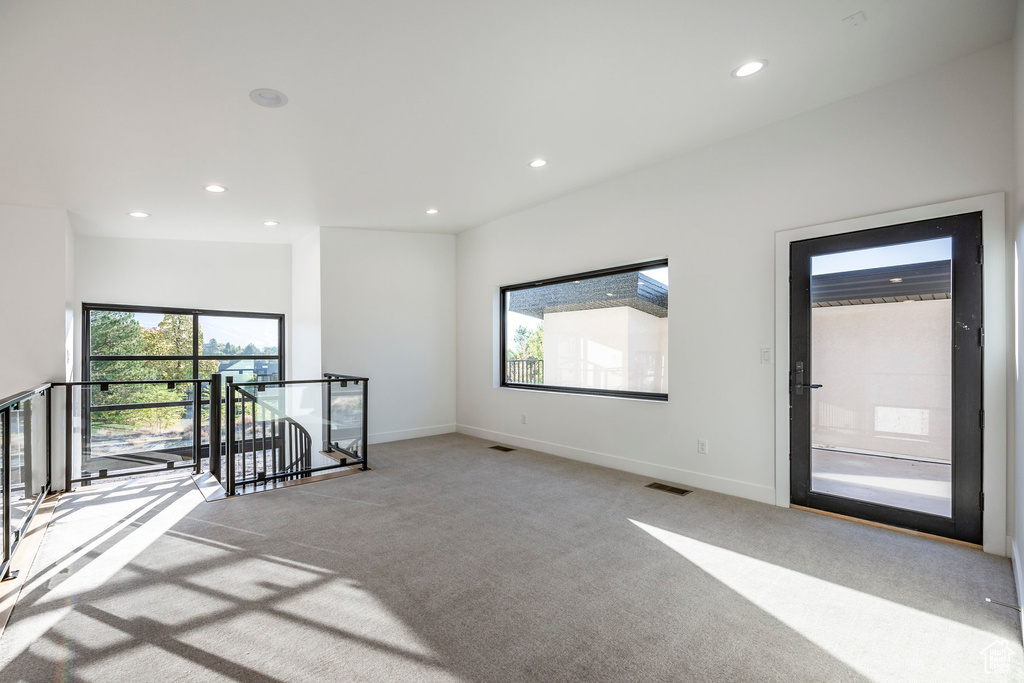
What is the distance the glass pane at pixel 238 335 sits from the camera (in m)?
6.67

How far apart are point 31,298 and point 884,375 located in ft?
23.3

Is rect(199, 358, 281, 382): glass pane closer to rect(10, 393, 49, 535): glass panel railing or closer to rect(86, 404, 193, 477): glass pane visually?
rect(86, 404, 193, 477): glass pane

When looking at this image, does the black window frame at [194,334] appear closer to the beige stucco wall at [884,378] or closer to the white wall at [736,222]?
the white wall at [736,222]

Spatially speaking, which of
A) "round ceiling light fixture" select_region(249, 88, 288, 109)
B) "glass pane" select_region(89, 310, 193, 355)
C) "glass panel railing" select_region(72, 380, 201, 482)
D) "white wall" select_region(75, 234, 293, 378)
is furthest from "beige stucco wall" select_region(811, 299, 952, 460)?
"glass pane" select_region(89, 310, 193, 355)

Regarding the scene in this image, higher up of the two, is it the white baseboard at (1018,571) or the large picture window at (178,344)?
the large picture window at (178,344)

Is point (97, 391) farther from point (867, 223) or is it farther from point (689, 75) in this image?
point (867, 223)

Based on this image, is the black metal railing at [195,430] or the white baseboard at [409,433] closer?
the black metal railing at [195,430]

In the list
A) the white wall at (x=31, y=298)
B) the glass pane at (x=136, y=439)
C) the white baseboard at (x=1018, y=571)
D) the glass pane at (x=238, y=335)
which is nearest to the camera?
the white baseboard at (x=1018, y=571)

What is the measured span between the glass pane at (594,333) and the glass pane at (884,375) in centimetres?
131

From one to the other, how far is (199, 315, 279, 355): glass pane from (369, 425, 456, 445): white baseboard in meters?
2.30

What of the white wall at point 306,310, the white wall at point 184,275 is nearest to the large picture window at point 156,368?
the white wall at point 184,275

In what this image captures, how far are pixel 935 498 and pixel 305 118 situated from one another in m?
4.65

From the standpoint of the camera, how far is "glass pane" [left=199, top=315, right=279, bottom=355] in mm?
6668

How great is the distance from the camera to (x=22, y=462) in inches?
120
